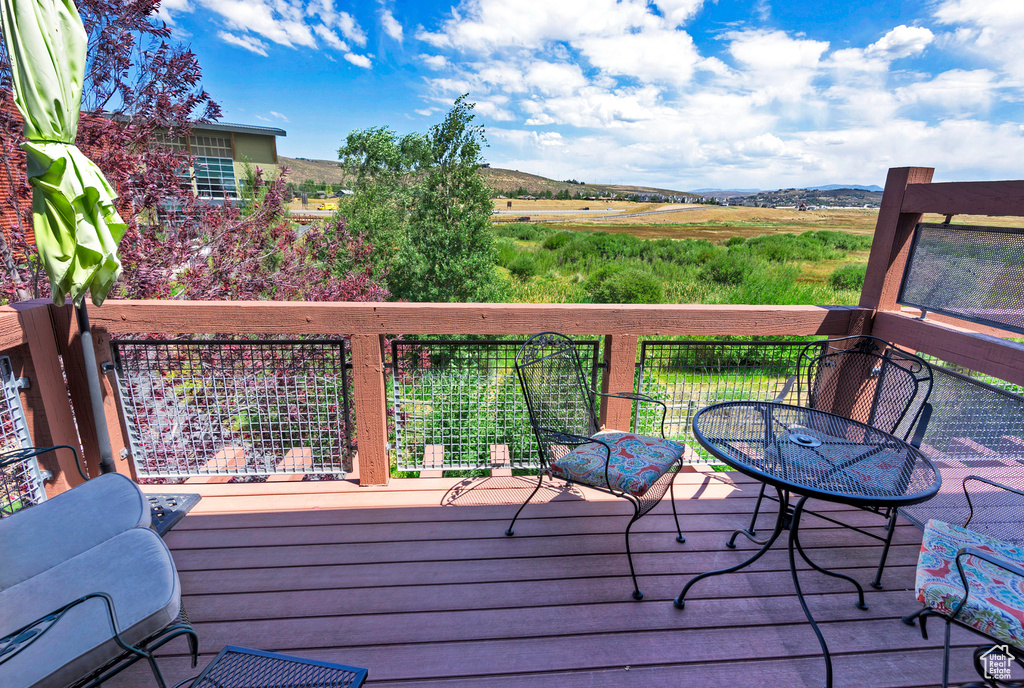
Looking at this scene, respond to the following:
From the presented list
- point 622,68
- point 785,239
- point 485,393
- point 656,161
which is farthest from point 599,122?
point 485,393

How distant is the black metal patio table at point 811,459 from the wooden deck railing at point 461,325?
0.56 m

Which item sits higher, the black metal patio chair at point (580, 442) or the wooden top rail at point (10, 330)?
the wooden top rail at point (10, 330)

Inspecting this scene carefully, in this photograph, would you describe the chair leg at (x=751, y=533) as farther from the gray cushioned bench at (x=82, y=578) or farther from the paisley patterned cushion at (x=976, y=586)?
the gray cushioned bench at (x=82, y=578)

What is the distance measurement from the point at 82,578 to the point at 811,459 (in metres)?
2.41

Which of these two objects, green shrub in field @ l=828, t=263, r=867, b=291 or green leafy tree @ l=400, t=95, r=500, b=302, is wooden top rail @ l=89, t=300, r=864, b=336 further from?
green shrub in field @ l=828, t=263, r=867, b=291

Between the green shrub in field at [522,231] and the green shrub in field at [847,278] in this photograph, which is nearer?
the green shrub in field at [847,278]

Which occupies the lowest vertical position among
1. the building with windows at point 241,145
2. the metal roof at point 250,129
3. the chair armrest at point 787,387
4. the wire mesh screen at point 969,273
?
the chair armrest at point 787,387

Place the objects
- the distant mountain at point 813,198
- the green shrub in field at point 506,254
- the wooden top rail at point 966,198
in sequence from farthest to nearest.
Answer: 1. the distant mountain at point 813,198
2. the green shrub in field at point 506,254
3. the wooden top rail at point 966,198

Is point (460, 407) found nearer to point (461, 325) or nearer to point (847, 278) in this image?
point (461, 325)

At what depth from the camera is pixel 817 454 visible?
1.76m

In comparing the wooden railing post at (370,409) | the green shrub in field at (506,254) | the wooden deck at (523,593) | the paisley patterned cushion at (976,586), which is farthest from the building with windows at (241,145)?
the paisley patterned cushion at (976,586)

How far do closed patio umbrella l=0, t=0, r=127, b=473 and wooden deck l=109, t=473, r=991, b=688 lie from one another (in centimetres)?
125

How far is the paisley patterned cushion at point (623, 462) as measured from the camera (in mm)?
1858

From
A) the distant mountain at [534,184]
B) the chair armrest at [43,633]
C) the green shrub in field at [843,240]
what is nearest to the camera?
the chair armrest at [43,633]
